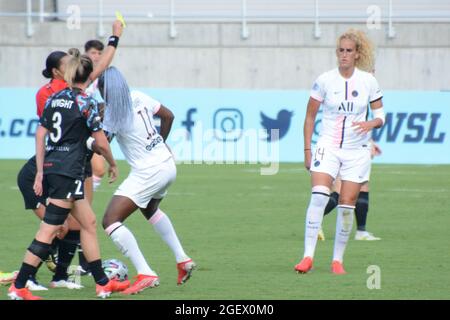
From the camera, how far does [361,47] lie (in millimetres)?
10297

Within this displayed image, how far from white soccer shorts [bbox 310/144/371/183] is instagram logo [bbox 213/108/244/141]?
1264cm

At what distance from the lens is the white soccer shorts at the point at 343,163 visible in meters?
10.2

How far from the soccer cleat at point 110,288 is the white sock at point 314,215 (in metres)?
1.87

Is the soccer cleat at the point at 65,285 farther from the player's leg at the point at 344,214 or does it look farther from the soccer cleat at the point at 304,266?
the player's leg at the point at 344,214

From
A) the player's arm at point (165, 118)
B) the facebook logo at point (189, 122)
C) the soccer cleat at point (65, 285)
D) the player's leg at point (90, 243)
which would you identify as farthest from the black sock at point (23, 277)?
the facebook logo at point (189, 122)

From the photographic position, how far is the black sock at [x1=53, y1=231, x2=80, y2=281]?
31.0 feet

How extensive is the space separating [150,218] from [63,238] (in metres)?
0.75

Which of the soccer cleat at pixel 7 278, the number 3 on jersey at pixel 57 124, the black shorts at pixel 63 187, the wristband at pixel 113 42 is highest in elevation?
the wristband at pixel 113 42

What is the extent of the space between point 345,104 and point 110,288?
9.29ft

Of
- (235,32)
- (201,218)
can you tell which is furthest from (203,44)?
(201,218)

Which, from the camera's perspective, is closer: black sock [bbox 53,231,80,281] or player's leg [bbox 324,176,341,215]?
black sock [bbox 53,231,80,281]

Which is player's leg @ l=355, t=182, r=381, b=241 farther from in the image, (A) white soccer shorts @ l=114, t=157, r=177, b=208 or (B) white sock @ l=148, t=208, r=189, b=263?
(A) white soccer shorts @ l=114, t=157, r=177, b=208

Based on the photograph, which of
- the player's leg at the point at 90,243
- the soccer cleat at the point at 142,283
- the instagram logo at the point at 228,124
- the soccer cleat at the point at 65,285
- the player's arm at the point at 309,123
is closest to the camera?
the player's leg at the point at 90,243

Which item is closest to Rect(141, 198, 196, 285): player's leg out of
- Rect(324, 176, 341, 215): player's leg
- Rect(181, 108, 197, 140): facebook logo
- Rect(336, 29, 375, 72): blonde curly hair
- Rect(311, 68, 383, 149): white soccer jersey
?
Rect(311, 68, 383, 149): white soccer jersey
